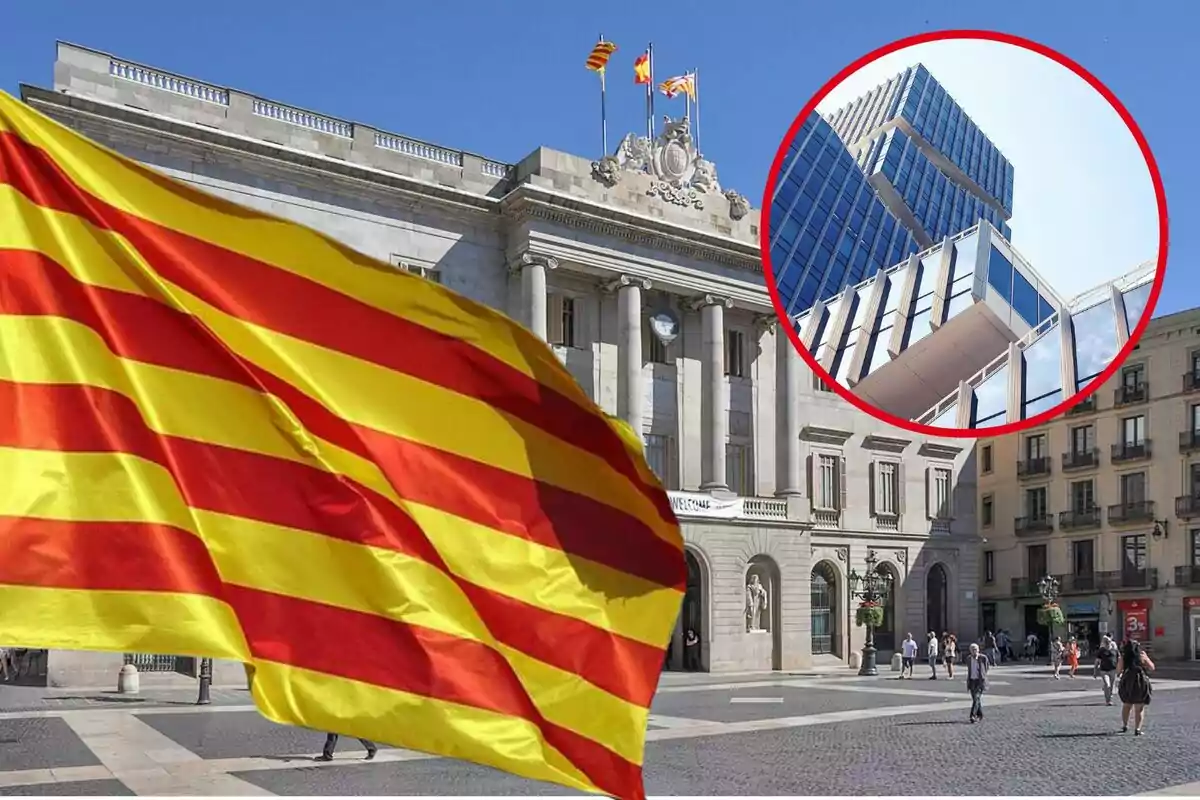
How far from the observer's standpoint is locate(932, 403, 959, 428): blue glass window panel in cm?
903

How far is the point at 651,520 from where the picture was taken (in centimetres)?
488

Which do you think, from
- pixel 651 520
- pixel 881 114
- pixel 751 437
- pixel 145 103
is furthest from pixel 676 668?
pixel 651 520

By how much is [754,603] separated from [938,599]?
1588cm

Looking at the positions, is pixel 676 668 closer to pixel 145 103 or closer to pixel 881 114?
pixel 145 103

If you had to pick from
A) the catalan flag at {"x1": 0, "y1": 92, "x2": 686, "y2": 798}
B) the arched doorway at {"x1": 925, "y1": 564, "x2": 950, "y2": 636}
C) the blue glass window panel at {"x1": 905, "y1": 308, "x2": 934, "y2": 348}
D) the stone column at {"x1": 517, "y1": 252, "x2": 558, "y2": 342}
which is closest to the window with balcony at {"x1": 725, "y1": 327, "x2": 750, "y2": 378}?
the stone column at {"x1": 517, "y1": 252, "x2": 558, "y2": 342}

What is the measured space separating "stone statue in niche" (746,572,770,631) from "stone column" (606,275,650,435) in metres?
7.59

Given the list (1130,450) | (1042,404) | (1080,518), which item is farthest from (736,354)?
(1042,404)

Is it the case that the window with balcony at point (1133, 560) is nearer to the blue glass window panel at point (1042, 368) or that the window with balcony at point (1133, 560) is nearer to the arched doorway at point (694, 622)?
the arched doorway at point (694, 622)

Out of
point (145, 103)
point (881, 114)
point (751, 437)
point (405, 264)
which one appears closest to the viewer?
point (881, 114)

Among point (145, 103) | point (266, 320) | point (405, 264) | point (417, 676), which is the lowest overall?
point (417, 676)

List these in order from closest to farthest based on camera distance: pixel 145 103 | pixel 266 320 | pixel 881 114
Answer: pixel 266 320 → pixel 881 114 → pixel 145 103

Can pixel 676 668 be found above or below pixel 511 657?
below

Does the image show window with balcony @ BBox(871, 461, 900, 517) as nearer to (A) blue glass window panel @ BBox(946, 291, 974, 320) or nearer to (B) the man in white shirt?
(B) the man in white shirt

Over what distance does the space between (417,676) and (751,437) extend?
139ft
